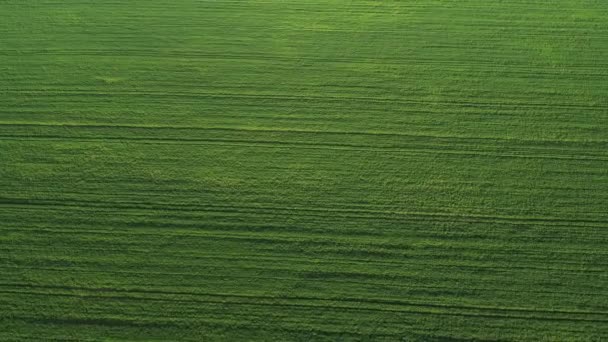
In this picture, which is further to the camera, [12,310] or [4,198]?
[4,198]

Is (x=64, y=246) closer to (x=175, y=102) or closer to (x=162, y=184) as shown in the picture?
(x=162, y=184)

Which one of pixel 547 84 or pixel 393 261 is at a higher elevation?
pixel 547 84

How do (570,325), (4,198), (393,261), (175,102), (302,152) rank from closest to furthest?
1. (570,325)
2. (393,261)
3. (4,198)
4. (302,152)
5. (175,102)

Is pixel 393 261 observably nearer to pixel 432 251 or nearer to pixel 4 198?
pixel 432 251

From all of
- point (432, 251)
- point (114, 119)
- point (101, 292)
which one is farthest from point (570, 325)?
point (114, 119)

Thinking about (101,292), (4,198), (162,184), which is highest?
(4,198)

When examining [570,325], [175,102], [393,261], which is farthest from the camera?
[175,102]
